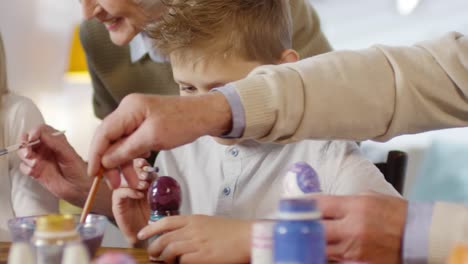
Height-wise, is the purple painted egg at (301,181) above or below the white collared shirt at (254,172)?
above

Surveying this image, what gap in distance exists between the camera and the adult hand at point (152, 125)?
2.92ft

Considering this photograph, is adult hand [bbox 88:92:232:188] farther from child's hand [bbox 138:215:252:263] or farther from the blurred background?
the blurred background

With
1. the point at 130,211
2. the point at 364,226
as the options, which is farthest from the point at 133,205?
the point at 364,226

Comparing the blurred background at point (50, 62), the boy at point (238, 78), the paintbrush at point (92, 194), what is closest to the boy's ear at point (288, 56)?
the boy at point (238, 78)

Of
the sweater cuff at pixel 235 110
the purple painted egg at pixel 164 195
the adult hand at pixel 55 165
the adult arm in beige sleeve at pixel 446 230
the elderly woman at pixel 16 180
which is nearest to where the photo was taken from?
the adult arm in beige sleeve at pixel 446 230

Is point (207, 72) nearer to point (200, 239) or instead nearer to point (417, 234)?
point (200, 239)

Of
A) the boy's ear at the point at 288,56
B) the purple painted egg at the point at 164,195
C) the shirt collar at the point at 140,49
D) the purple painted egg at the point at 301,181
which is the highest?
the boy's ear at the point at 288,56

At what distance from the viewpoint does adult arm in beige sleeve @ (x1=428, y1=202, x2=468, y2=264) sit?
32.5 inches

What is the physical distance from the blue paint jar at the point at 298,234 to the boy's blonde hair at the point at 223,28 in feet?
2.54

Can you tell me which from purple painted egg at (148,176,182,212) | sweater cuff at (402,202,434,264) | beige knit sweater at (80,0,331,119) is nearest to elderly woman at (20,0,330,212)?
beige knit sweater at (80,0,331,119)

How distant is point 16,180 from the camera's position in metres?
1.60

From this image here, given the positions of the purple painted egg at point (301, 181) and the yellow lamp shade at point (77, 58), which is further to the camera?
the yellow lamp shade at point (77, 58)

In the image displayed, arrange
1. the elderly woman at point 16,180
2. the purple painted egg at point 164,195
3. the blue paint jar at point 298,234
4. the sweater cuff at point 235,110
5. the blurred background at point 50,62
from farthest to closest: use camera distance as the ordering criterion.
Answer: the blurred background at point 50,62, the elderly woman at point 16,180, the purple painted egg at point 164,195, the sweater cuff at point 235,110, the blue paint jar at point 298,234

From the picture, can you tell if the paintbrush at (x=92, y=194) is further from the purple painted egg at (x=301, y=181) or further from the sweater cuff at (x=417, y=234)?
the sweater cuff at (x=417, y=234)
